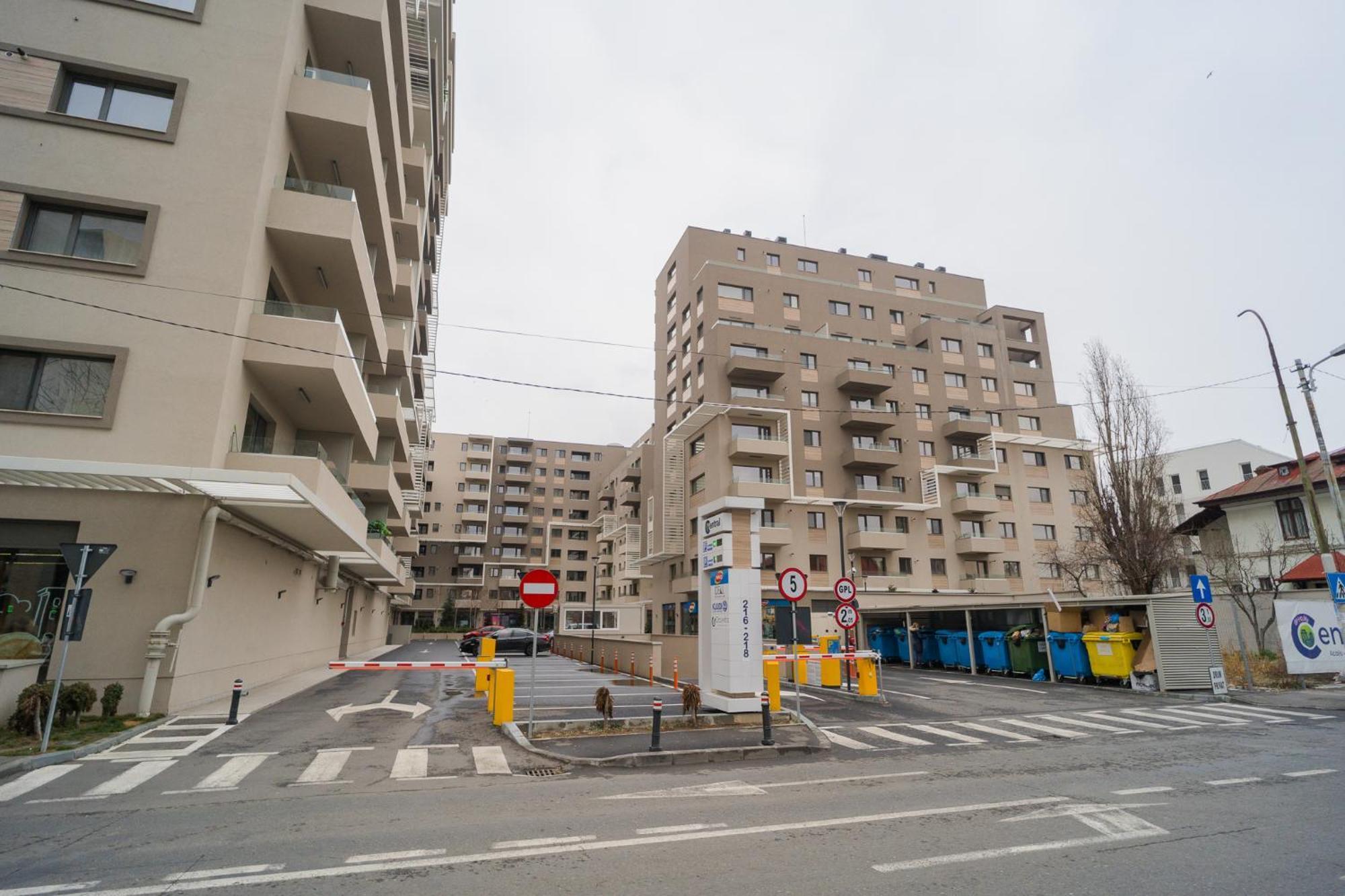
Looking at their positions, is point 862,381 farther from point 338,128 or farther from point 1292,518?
point 338,128

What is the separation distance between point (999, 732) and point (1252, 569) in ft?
99.4

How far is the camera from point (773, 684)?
1405 cm

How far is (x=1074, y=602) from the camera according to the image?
2044 cm

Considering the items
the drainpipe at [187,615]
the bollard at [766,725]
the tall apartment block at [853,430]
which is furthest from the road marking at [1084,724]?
the tall apartment block at [853,430]

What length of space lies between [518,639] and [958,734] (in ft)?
97.3

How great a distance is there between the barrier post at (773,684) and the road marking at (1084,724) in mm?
5345

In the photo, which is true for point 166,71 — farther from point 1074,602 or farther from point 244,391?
point 1074,602

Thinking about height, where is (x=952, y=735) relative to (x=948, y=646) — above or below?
below

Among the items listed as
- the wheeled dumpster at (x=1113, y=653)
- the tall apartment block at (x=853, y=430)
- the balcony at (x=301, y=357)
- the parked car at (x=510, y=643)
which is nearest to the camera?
the balcony at (x=301, y=357)

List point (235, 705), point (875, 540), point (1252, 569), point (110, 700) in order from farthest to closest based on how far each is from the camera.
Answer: point (875, 540) → point (1252, 569) → point (235, 705) → point (110, 700)

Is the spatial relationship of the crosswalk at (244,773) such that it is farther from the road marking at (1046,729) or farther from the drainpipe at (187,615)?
the road marking at (1046,729)

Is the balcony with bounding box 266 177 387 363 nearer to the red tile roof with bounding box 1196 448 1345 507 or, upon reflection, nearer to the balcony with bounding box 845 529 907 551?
the balcony with bounding box 845 529 907 551

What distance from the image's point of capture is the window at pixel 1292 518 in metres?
32.5

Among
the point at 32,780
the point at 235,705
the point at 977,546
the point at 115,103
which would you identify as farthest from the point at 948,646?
the point at 115,103
